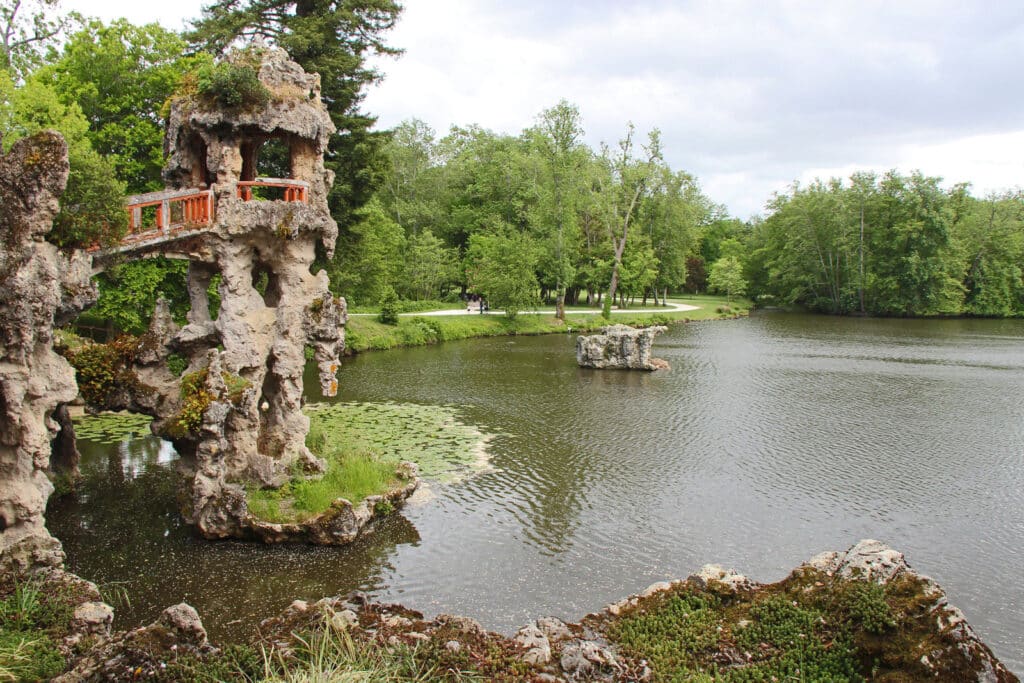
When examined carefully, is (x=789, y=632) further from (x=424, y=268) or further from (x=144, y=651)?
(x=424, y=268)

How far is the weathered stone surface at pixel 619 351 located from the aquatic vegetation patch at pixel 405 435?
1326cm

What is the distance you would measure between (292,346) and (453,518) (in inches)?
237

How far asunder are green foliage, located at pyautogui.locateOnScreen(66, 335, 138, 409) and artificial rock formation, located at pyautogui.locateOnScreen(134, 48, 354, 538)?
2.80 feet

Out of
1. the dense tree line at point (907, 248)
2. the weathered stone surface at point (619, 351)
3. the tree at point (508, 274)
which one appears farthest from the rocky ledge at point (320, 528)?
the dense tree line at point (907, 248)

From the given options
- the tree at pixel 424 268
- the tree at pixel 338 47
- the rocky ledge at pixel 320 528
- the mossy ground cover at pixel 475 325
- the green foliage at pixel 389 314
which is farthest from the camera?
the tree at pixel 424 268

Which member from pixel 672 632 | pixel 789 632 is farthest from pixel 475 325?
pixel 789 632

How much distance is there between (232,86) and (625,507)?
14.4 m

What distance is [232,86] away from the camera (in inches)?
640

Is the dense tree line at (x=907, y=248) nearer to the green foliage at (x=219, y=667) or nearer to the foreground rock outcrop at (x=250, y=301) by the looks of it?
the foreground rock outcrop at (x=250, y=301)

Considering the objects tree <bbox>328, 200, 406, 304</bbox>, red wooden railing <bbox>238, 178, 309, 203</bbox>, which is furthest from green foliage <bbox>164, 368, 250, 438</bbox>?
tree <bbox>328, 200, 406, 304</bbox>

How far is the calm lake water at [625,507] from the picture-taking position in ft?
46.2

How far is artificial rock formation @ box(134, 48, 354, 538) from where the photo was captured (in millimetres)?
15727

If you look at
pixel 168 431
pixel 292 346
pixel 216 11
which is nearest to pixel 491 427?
pixel 292 346

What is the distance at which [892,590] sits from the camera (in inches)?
381
